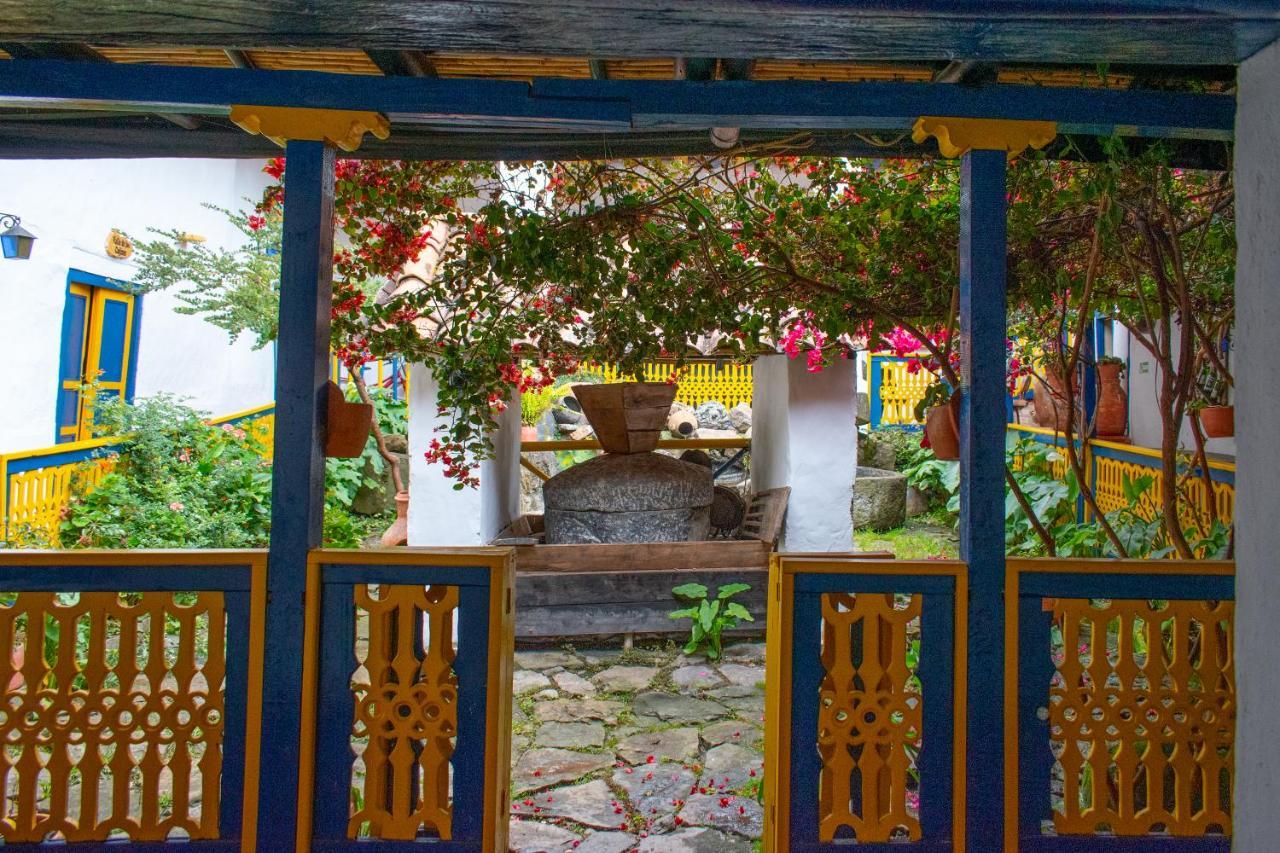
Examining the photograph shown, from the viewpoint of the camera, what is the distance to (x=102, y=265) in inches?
339

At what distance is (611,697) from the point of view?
5.24m

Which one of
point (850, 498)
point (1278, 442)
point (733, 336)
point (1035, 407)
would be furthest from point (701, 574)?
point (1035, 407)

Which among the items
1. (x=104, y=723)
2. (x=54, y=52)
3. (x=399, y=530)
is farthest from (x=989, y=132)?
(x=399, y=530)

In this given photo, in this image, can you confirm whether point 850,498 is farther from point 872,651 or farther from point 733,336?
point 872,651

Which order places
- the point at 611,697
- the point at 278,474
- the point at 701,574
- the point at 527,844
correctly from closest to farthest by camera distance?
the point at 278,474
the point at 527,844
the point at 611,697
the point at 701,574

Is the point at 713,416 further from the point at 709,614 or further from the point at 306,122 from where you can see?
the point at 306,122

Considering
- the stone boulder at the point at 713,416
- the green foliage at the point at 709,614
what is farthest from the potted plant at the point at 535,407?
the green foliage at the point at 709,614

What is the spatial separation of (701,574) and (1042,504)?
353cm

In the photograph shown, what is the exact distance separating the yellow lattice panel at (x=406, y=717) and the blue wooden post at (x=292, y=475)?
0.21 meters

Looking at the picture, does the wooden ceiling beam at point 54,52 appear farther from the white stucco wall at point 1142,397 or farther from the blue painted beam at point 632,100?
the white stucco wall at point 1142,397

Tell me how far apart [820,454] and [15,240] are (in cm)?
618

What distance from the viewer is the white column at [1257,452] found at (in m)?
2.26

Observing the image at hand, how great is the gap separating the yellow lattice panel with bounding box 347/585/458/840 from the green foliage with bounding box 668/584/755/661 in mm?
3287

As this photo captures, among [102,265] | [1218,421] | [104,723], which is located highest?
[102,265]
